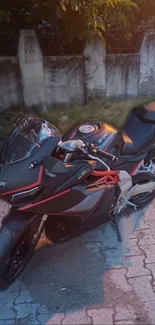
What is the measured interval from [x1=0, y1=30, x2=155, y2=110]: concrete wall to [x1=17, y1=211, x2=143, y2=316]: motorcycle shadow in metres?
2.66

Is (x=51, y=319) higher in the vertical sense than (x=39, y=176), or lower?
lower

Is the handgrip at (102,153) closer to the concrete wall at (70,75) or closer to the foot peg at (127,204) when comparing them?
the foot peg at (127,204)

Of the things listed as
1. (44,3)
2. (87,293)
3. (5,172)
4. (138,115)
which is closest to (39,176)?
(5,172)

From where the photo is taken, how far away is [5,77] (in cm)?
531

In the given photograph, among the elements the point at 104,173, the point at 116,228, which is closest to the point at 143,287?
the point at 116,228

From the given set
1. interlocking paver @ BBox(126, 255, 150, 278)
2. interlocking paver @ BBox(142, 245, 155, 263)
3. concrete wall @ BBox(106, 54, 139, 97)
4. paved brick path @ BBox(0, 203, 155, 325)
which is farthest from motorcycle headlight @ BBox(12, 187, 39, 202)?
concrete wall @ BBox(106, 54, 139, 97)

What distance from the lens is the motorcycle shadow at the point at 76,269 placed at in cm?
267

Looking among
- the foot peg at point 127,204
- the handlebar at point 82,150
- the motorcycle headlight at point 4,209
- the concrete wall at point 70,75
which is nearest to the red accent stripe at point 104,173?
the handlebar at point 82,150

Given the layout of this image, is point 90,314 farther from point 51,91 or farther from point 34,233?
point 51,91

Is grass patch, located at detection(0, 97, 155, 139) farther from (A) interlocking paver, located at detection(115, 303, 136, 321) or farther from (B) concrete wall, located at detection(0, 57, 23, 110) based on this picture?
(A) interlocking paver, located at detection(115, 303, 136, 321)

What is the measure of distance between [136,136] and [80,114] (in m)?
1.99

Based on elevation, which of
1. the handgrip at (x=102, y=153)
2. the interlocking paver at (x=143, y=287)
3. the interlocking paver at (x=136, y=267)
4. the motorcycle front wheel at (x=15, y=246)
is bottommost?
the interlocking paver at (x=143, y=287)

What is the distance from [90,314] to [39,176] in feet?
3.21

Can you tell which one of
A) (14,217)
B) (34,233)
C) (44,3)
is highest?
(44,3)
